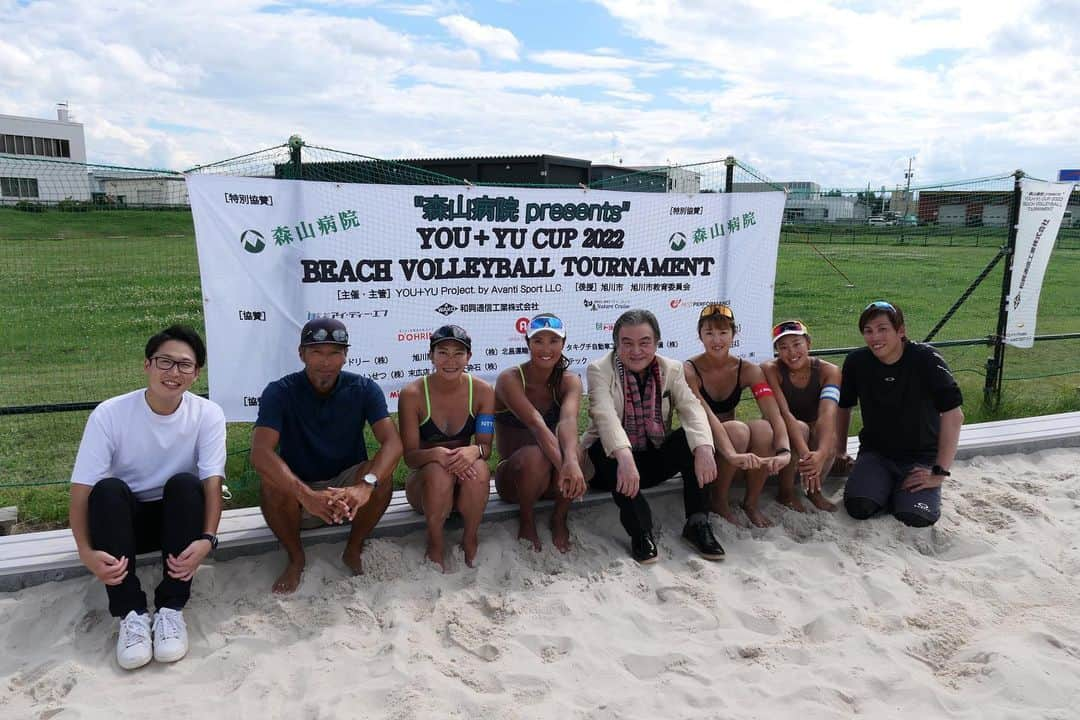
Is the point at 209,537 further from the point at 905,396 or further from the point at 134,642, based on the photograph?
the point at 905,396

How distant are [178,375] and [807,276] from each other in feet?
46.6

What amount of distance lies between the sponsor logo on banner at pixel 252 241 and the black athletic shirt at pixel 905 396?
3.32m

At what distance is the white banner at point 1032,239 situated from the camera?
614 cm

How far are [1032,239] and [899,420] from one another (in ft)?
10.4

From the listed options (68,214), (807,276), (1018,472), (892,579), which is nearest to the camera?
(892,579)

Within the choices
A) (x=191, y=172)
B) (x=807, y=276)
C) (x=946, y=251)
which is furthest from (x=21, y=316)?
(x=946, y=251)

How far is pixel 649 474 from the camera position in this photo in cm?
400

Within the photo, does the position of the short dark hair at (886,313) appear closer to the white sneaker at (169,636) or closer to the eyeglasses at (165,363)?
the eyeglasses at (165,363)

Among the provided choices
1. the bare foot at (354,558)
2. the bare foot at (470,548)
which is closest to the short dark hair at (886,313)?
the bare foot at (470,548)

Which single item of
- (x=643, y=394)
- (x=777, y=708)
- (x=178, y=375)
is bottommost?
(x=777, y=708)

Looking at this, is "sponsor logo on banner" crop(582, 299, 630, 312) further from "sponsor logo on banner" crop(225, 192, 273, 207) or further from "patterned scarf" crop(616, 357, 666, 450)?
"sponsor logo on banner" crop(225, 192, 273, 207)

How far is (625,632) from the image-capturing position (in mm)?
2992

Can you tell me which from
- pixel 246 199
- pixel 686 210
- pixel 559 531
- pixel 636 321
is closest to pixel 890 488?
pixel 636 321

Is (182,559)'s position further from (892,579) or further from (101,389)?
(101,389)
